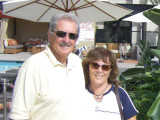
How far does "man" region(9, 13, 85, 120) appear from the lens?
1524 millimetres

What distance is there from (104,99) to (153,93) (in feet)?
4.98

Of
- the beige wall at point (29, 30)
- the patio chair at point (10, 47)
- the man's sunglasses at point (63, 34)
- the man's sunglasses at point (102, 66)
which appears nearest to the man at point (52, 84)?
the man's sunglasses at point (63, 34)

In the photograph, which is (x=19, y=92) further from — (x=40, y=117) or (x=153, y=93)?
(x=153, y=93)

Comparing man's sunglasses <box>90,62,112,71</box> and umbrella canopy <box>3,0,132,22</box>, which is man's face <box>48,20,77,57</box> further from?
umbrella canopy <box>3,0,132,22</box>

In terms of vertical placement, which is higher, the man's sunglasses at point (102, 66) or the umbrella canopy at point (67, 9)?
the umbrella canopy at point (67, 9)

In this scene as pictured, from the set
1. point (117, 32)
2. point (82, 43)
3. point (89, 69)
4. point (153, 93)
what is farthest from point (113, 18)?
point (117, 32)

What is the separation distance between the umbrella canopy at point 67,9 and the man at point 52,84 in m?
4.04

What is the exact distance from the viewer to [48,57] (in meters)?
1.68

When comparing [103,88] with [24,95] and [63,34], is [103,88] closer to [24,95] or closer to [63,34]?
[63,34]

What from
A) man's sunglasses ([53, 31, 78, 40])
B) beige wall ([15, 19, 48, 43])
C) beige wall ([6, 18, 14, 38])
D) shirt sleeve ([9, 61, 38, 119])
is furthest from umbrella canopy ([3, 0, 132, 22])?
beige wall ([15, 19, 48, 43])

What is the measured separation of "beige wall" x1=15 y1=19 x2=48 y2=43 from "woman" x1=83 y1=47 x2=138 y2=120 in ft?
45.2

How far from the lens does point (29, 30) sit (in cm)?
1578

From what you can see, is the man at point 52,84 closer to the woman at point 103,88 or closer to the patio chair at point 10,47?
the woman at point 103,88

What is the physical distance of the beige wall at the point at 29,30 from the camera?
15.7m
